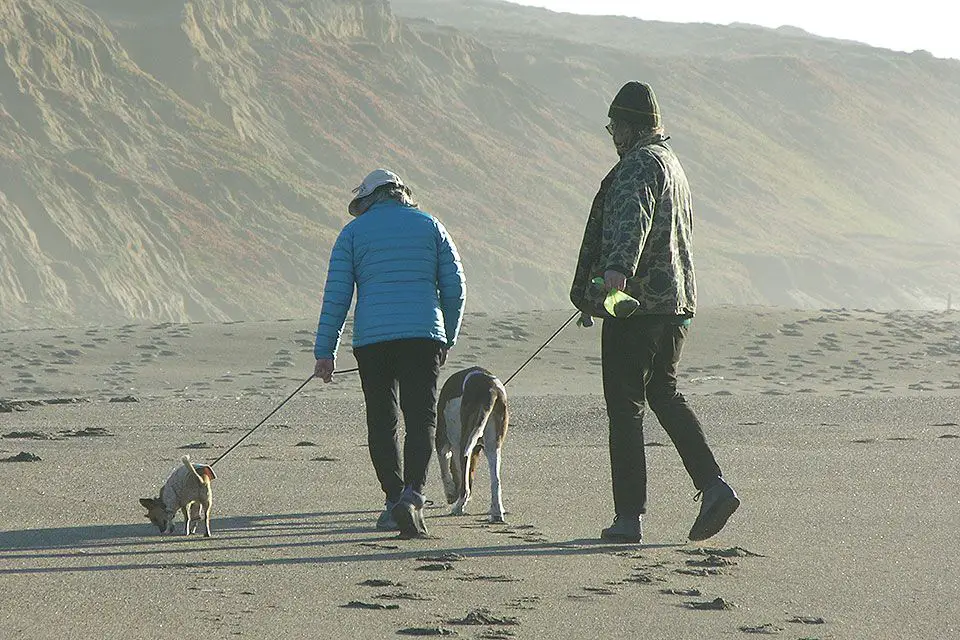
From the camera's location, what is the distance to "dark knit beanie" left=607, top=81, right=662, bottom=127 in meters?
7.62

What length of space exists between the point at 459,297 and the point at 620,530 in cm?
144

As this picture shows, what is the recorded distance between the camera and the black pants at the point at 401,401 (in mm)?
7789

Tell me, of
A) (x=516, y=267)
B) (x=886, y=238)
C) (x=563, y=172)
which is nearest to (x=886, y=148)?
(x=886, y=238)

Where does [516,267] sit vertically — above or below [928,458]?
below

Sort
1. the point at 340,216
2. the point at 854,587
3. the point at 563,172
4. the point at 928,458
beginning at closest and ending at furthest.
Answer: the point at 854,587 < the point at 928,458 < the point at 340,216 < the point at 563,172

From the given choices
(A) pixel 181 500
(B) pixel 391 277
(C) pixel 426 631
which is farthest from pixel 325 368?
(C) pixel 426 631

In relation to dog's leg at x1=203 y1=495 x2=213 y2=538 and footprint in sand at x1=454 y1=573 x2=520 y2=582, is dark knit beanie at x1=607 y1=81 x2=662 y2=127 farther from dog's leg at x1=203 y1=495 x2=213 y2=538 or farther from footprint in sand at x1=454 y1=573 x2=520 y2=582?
dog's leg at x1=203 y1=495 x2=213 y2=538

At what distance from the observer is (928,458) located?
1185 centimetres

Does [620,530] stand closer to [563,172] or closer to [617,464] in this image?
[617,464]

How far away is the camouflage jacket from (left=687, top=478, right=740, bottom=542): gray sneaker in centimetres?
90

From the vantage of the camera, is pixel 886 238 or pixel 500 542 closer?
pixel 500 542

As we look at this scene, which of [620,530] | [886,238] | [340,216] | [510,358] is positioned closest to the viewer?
[620,530]

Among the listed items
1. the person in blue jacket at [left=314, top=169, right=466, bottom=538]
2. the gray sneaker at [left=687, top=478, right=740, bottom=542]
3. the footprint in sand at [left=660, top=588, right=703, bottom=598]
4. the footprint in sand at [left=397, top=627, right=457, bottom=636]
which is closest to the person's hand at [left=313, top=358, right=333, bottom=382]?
the person in blue jacket at [left=314, top=169, right=466, bottom=538]

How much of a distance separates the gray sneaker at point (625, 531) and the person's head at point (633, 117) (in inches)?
70.1
